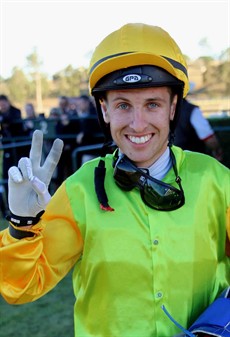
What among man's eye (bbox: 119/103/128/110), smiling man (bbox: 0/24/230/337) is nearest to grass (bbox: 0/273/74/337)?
smiling man (bbox: 0/24/230/337)

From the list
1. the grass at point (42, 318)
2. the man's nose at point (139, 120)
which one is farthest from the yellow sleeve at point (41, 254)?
the grass at point (42, 318)

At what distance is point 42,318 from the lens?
435 centimetres

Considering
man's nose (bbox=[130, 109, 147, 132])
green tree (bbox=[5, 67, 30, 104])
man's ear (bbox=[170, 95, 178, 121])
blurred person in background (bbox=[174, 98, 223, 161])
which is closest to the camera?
man's nose (bbox=[130, 109, 147, 132])

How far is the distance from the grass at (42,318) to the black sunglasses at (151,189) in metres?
2.43

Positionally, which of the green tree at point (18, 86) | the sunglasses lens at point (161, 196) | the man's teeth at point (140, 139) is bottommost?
the green tree at point (18, 86)

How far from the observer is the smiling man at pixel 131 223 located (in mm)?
1805

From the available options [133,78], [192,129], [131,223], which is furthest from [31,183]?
[192,129]

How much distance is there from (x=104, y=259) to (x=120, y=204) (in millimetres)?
194

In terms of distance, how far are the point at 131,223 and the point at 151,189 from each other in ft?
0.44

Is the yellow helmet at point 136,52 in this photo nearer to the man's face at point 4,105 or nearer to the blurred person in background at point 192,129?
the blurred person in background at point 192,129

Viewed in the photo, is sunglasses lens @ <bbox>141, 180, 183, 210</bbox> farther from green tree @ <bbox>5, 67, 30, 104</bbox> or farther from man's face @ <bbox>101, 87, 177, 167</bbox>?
green tree @ <bbox>5, 67, 30, 104</bbox>

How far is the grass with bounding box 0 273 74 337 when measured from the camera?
13.4 ft

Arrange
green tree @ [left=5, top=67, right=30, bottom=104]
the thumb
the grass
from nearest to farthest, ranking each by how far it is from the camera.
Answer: the thumb → the grass → green tree @ [left=5, top=67, right=30, bottom=104]

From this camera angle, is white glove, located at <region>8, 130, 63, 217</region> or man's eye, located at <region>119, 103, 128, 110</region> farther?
man's eye, located at <region>119, 103, 128, 110</region>
